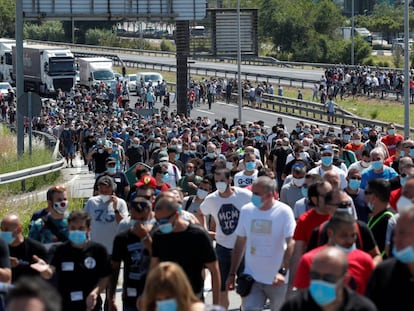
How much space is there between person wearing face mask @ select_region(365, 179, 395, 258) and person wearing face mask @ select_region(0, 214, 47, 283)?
2892 millimetres

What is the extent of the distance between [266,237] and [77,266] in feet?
5.97

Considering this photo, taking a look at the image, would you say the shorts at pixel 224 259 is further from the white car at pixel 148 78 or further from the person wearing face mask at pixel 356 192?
the white car at pixel 148 78

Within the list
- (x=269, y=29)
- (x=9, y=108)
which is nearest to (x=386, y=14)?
(x=269, y=29)

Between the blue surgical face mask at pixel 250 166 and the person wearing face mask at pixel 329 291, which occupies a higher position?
the person wearing face mask at pixel 329 291

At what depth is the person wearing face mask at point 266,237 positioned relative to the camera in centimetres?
1059

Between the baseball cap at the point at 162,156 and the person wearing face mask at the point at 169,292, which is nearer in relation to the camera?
the person wearing face mask at the point at 169,292

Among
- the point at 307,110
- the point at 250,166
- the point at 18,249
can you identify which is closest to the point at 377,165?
the point at 250,166

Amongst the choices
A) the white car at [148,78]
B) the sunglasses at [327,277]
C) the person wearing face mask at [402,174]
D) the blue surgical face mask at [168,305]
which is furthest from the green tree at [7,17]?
the sunglasses at [327,277]

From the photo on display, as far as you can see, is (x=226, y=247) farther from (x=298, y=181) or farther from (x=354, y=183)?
(x=298, y=181)

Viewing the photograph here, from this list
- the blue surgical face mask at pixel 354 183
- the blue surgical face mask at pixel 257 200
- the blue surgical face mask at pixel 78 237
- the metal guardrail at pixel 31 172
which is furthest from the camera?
the metal guardrail at pixel 31 172

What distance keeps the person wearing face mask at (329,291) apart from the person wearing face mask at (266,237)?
3.44m

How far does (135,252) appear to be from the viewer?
10172 mm

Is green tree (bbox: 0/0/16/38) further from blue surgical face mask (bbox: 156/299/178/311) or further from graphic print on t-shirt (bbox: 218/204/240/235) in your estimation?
blue surgical face mask (bbox: 156/299/178/311)

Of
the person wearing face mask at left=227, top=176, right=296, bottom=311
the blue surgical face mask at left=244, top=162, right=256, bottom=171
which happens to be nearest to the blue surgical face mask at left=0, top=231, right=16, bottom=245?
the person wearing face mask at left=227, top=176, right=296, bottom=311
